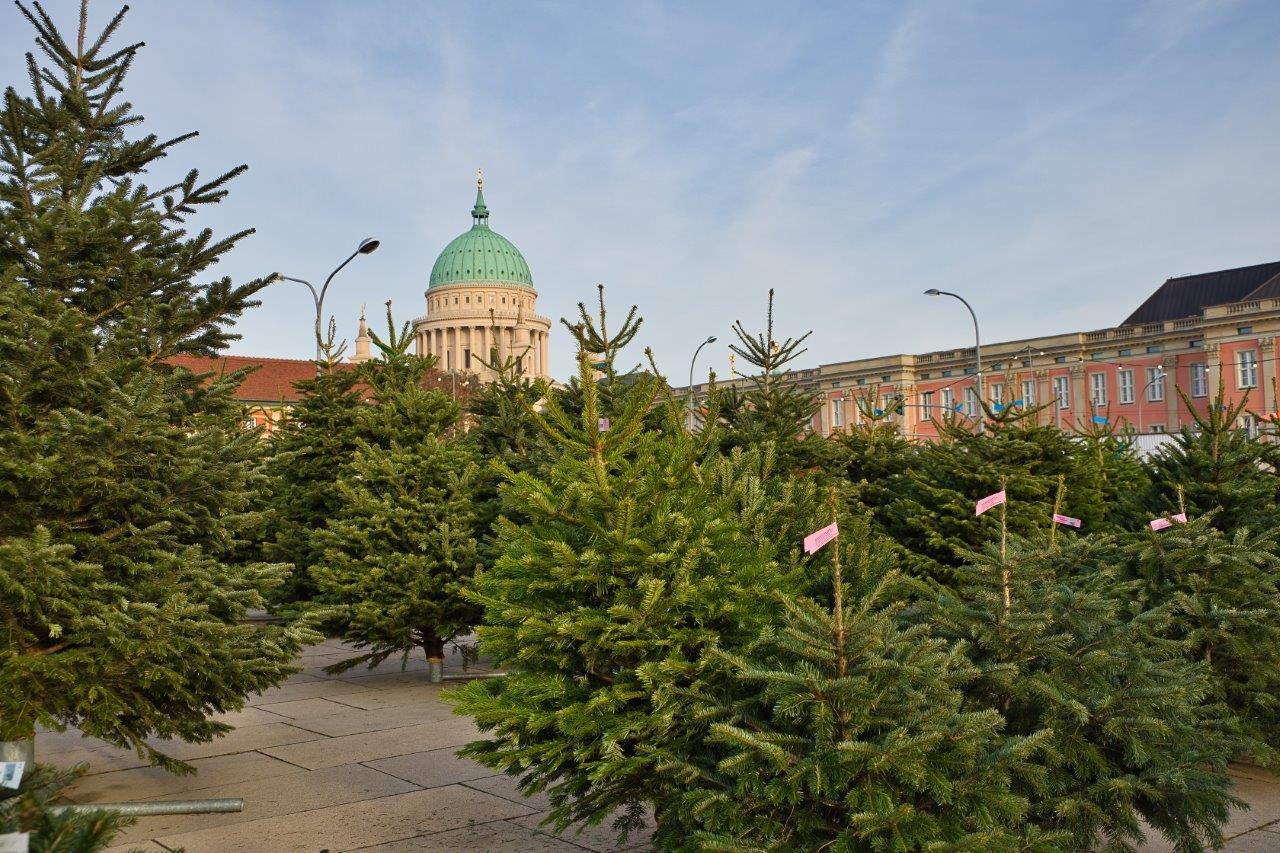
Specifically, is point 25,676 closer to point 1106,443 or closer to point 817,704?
point 817,704

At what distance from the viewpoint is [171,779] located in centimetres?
858

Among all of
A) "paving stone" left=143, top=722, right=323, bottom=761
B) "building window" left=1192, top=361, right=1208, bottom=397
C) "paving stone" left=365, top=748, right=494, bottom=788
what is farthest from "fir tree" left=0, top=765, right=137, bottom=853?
"building window" left=1192, top=361, right=1208, bottom=397

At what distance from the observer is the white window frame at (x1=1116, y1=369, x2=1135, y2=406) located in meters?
78.8

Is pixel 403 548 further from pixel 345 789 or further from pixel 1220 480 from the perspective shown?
pixel 1220 480

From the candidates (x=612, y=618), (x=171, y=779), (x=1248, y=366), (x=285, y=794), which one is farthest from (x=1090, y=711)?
(x=1248, y=366)

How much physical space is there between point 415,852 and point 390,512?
6010 mm

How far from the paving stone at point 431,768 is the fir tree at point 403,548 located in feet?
8.12

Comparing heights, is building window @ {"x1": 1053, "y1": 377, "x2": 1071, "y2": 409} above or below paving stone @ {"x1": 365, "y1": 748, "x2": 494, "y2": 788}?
above

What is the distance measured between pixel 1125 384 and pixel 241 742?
80313mm

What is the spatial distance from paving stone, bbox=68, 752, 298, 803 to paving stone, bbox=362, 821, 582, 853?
2.05 metres

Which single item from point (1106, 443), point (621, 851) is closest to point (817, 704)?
point (621, 851)

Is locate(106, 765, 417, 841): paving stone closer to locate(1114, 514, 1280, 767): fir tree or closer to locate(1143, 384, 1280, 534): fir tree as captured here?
locate(1114, 514, 1280, 767): fir tree

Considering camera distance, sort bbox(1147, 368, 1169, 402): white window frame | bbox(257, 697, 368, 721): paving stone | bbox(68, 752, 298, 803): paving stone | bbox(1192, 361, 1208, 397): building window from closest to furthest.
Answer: bbox(68, 752, 298, 803): paving stone < bbox(257, 697, 368, 721): paving stone < bbox(1192, 361, 1208, 397): building window < bbox(1147, 368, 1169, 402): white window frame

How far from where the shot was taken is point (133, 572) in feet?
22.1
